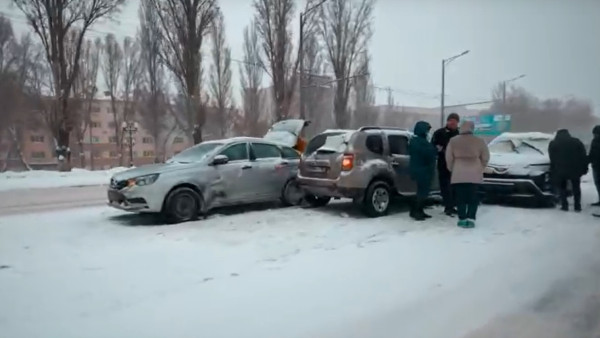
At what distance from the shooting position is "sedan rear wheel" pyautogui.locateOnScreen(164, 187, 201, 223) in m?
7.60

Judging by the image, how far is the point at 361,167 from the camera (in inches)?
302

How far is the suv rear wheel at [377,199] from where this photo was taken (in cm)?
780

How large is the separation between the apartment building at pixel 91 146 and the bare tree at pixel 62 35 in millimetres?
15259

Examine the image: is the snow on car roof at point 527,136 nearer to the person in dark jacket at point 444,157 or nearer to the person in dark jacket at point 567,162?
the person in dark jacket at point 567,162

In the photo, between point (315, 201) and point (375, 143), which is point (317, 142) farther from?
point (315, 201)

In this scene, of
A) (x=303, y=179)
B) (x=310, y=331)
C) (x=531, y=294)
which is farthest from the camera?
(x=303, y=179)

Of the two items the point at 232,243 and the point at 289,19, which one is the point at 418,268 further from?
the point at 289,19

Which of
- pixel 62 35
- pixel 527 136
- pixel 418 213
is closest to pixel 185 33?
pixel 62 35

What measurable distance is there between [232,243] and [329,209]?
3.14 metres

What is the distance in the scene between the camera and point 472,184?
6.86 metres

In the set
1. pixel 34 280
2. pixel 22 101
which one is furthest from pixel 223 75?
pixel 34 280

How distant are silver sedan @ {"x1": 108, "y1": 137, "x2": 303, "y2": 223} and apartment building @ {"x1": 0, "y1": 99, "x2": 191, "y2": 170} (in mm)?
33271

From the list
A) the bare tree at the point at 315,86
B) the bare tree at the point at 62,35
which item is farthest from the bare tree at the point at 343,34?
the bare tree at the point at 62,35

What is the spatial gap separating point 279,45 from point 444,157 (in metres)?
21.6
